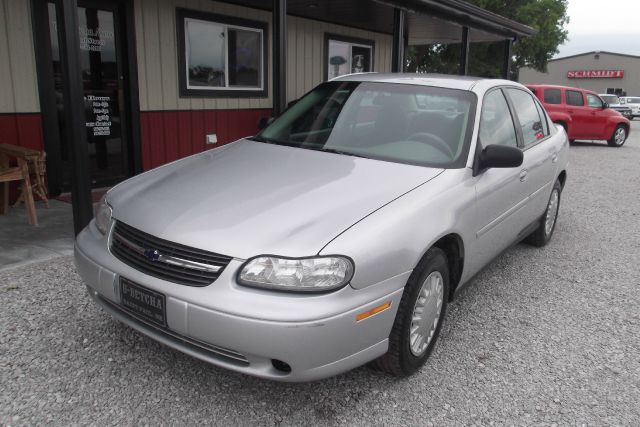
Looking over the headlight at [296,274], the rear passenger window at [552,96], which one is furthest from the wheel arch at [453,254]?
the rear passenger window at [552,96]

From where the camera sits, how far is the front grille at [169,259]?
7.93ft

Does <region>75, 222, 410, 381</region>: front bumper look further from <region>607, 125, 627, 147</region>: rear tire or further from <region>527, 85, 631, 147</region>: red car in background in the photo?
<region>607, 125, 627, 147</region>: rear tire

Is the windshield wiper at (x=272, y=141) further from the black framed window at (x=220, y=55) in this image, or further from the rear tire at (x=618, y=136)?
the rear tire at (x=618, y=136)

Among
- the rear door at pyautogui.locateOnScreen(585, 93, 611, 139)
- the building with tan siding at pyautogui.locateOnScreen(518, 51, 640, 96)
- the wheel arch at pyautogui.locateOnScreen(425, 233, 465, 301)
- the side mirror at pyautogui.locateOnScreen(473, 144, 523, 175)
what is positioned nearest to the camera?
the wheel arch at pyautogui.locateOnScreen(425, 233, 465, 301)

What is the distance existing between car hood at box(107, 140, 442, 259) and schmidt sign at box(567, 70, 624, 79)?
53.7m

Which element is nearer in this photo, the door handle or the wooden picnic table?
the door handle

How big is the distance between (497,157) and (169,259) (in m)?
2.03

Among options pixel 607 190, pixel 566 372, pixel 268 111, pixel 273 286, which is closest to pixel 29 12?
pixel 268 111

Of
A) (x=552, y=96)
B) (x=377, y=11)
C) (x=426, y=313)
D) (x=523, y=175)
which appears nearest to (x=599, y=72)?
(x=552, y=96)

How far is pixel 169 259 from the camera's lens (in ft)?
8.21

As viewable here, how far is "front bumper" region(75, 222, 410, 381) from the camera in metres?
2.27

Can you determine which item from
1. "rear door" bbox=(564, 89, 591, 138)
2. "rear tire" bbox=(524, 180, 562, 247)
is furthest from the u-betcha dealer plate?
"rear door" bbox=(564, 89, 591, 138)

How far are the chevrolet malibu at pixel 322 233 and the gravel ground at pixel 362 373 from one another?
29 cm

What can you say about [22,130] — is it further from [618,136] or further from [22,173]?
[618,136]
